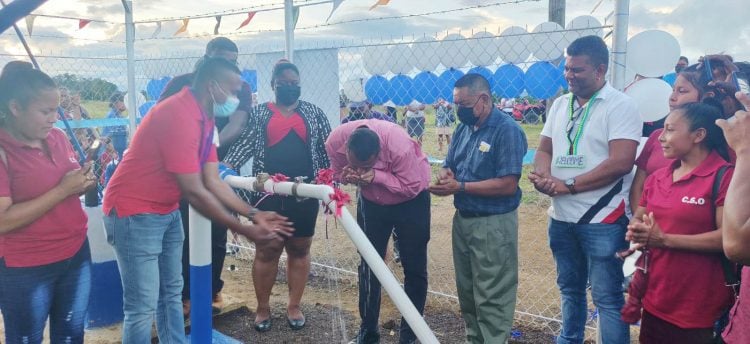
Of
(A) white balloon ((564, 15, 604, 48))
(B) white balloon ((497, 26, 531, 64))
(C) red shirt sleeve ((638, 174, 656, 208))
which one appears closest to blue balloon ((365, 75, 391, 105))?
(B) white balloon ((497, 26, 531, 64))

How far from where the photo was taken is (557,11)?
6.65 meters

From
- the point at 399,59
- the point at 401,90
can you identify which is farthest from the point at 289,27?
the point at 401,90

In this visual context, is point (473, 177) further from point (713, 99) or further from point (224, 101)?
point (224, 101)

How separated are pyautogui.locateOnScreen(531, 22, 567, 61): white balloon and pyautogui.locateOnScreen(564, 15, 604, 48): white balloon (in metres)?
0.05

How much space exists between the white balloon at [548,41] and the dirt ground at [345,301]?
6.47 ft

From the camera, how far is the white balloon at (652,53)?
319 cm

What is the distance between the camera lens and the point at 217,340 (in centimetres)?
396

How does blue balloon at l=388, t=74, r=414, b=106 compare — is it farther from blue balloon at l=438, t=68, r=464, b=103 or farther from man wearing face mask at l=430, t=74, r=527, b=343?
man wearing face mask at l=430, t=74, r=527, b=343

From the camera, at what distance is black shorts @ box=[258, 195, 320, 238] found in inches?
158

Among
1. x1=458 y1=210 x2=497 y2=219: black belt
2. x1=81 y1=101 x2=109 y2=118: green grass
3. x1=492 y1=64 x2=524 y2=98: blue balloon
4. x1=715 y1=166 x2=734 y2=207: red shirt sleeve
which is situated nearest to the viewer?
x1=715 y1=166 x2=734 y2=207: red shirt sleeve

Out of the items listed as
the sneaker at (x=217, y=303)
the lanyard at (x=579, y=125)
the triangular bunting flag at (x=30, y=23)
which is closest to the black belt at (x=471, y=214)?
the lanyard at (x=579, y=125)

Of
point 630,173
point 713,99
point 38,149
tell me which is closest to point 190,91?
point 38,149

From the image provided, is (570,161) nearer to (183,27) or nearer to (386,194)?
(386,194)

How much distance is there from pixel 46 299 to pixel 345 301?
2727 millimetres
